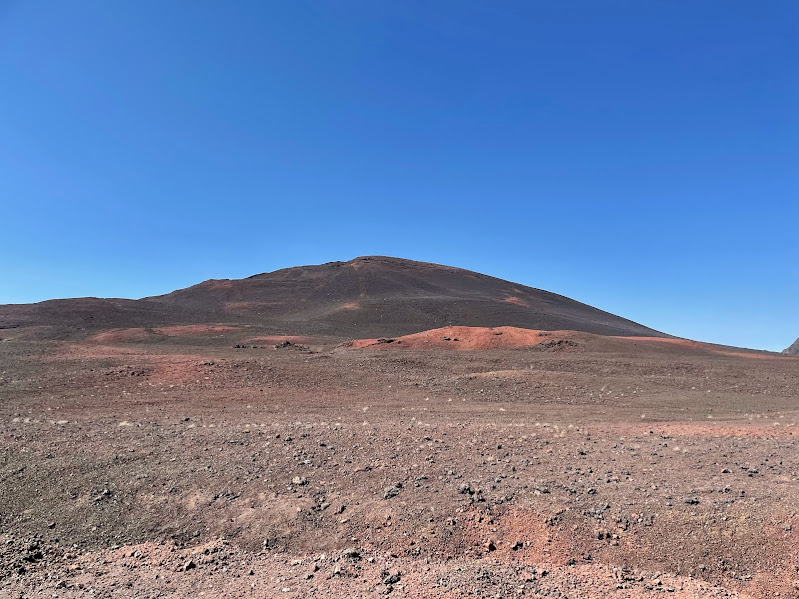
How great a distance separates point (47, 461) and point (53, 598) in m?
3.93

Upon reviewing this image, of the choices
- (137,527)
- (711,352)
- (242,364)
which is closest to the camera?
(137,527)

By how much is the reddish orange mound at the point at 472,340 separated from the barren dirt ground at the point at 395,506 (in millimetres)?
20876

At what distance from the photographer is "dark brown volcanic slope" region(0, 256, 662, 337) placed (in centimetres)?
5538

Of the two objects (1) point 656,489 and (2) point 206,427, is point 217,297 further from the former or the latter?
(1) point 656,489

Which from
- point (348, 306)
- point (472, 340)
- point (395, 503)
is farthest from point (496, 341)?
point (348, 306)

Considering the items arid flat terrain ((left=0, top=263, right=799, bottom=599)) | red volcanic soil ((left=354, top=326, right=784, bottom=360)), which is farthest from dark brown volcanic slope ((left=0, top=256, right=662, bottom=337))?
arid flat terrain ((left=0, top=263, right=799, bottom=599))

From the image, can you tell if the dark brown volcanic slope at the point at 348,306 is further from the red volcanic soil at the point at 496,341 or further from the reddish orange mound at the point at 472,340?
the red volcanic soil at the point at 496,341

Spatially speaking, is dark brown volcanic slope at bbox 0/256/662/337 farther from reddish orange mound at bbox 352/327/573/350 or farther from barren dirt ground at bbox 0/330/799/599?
barren dirt ground at bbox 0/330/799/599

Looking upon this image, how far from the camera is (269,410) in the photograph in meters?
14.8

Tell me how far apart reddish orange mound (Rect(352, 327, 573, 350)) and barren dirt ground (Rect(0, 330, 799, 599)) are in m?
20.9

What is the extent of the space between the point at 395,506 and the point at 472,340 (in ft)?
98.2

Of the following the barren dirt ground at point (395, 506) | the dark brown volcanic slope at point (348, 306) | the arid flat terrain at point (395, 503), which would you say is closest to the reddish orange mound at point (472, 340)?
the dark brown volcanic slope at point (348, 306)

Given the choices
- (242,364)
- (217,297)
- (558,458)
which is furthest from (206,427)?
(217,297)

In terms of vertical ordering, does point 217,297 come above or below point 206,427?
above
